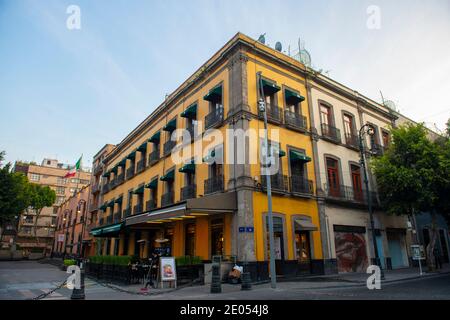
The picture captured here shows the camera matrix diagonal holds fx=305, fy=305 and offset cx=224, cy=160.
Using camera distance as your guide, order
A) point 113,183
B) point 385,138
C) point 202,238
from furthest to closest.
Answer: point 113,183 < point 385,138 < point 202,238

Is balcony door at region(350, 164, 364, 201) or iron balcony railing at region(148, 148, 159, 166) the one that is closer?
balcony door at region(350, 164, 364, 201)

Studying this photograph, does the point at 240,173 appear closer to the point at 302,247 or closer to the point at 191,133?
the point at 302,247

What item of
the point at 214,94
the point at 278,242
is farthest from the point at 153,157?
the point at 278,242

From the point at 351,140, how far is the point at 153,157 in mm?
15618

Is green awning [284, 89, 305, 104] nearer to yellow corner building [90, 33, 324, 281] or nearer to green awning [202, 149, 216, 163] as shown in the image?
yellow corner building [90, 33, 324, 281]

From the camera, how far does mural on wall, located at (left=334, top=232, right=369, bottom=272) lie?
18531 mm

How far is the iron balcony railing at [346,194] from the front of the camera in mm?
19244

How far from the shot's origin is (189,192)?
63.3 ft

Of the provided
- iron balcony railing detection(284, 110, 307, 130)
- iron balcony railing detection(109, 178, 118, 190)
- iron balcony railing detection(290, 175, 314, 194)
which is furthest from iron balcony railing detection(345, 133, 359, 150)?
iron balcony railing detection(109, 178, 118, 190)

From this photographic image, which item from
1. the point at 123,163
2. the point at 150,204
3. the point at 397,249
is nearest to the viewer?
the point at 397,249

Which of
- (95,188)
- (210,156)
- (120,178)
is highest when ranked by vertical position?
(95,188)

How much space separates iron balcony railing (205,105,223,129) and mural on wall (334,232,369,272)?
993cm

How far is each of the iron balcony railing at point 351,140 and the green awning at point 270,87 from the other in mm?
7272

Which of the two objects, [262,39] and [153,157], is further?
[153,157]
